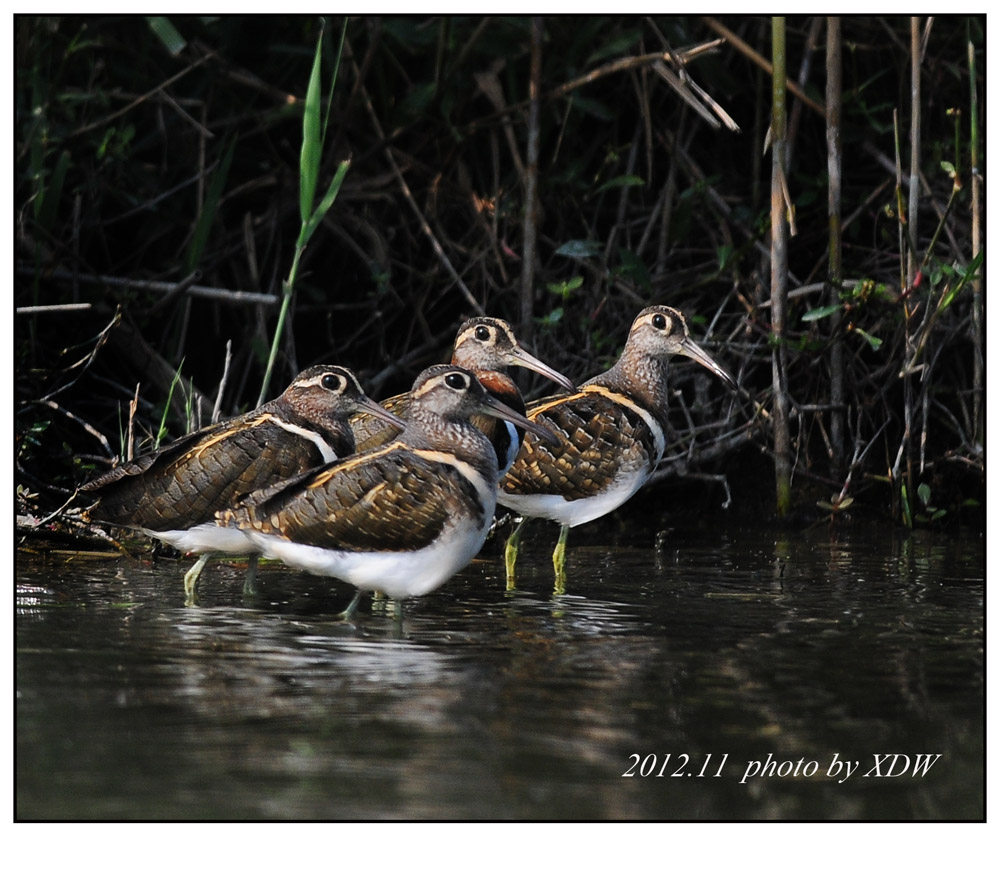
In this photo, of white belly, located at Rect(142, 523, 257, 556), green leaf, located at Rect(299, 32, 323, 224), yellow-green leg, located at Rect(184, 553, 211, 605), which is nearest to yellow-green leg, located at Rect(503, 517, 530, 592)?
white belly, located at Rect(142, 523, 257, 556)

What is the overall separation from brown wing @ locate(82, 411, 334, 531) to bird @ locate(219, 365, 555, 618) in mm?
294

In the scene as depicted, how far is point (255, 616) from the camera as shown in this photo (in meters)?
6.06

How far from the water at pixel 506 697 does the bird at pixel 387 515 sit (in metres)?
0.25

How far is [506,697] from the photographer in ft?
16.0

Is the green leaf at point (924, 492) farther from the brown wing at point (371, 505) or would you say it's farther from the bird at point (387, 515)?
the brown wing at point (371, 505)

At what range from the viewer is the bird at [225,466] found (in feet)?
20.7

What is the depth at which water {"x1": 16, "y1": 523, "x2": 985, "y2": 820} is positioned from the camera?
4.09 m

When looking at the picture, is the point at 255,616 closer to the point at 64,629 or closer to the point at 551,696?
the point at 64,629

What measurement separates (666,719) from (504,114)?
17.1ft

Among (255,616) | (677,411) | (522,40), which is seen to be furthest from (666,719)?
(522,40)

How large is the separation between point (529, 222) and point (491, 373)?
70.7 inches

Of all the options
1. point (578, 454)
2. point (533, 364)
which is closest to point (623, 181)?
point (533, 364)

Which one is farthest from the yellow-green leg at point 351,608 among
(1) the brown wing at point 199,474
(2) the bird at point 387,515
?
(1) the brown wing at point 199,474

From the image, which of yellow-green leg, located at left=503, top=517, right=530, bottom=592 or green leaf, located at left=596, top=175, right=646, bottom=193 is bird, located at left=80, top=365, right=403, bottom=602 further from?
green leaf, located at left=596, top=175, right=646, bottom=193
